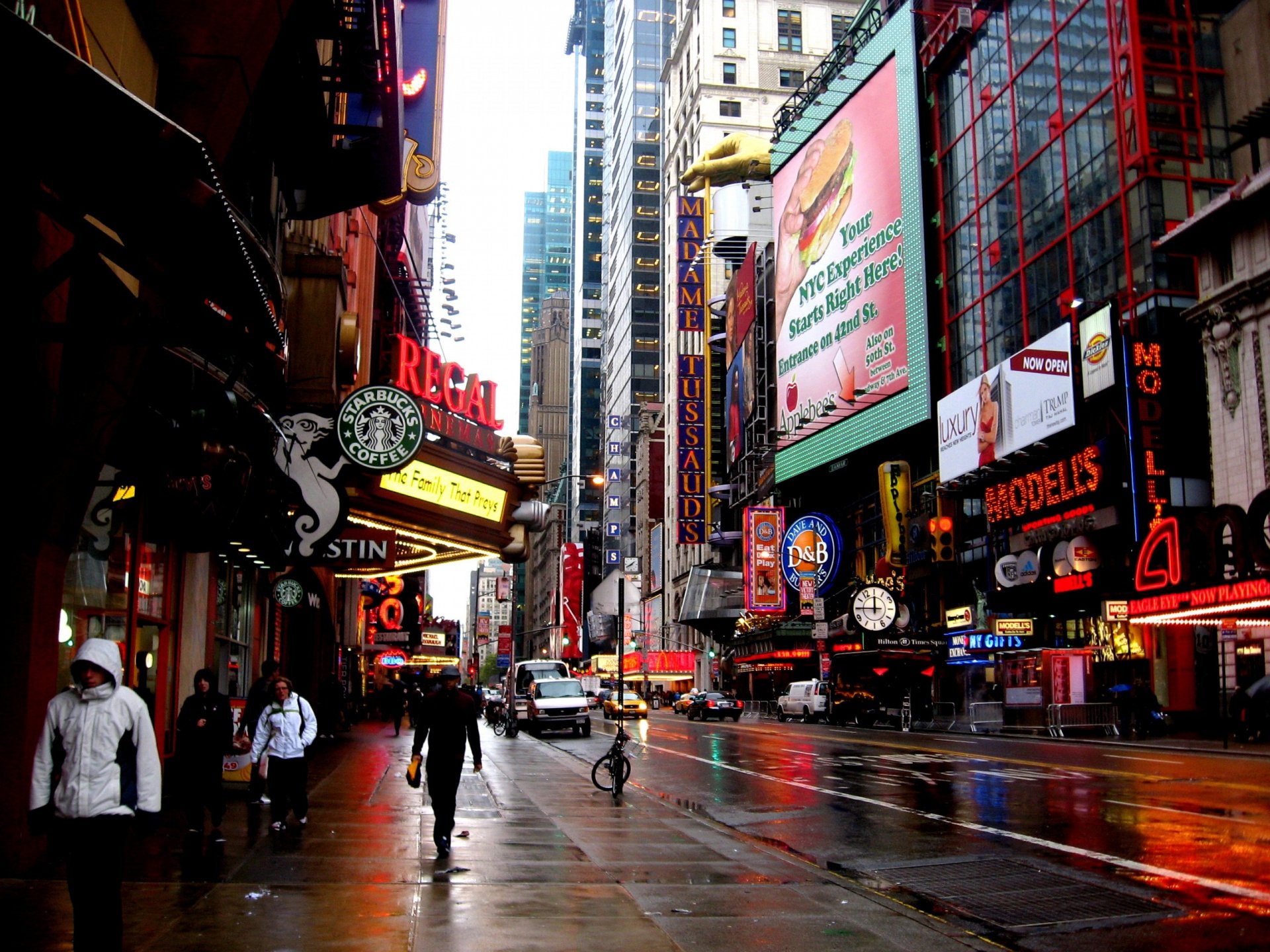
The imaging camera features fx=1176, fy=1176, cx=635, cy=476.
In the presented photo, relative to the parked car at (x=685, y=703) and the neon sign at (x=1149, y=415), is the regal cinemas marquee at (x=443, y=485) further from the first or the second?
the parked car at (x=685, y=703)

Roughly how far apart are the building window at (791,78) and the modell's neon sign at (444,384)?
9630cm

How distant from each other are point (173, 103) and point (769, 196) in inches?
3751

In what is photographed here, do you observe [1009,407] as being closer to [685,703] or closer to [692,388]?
A: [685,703]

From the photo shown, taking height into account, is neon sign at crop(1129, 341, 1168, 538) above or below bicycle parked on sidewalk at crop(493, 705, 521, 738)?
above

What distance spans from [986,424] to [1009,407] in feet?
6.74

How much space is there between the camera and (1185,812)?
15.5m

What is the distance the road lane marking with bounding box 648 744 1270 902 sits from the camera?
32.8ft

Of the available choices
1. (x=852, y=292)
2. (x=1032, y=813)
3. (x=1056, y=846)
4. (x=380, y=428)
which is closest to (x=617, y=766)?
(x=1032, y=813)

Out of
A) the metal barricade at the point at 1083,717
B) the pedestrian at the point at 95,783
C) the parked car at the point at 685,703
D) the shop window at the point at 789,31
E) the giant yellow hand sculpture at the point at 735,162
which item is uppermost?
the shop window at the point at 789,31

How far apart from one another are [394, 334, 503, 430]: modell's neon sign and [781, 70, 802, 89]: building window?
3791 inches

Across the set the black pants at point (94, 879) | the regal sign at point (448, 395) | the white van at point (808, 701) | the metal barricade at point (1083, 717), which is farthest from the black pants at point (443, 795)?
the white van at point (808, 701)

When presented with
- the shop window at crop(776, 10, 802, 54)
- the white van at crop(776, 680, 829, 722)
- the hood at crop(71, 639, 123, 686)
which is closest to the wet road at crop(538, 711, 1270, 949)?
the hood at crop(71, 639, 123, 686)

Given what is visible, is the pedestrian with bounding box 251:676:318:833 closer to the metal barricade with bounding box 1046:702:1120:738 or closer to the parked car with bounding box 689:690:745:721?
the metal barricade with bounding box 1046:702:1120:738

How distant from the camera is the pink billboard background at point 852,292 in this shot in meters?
63.2
